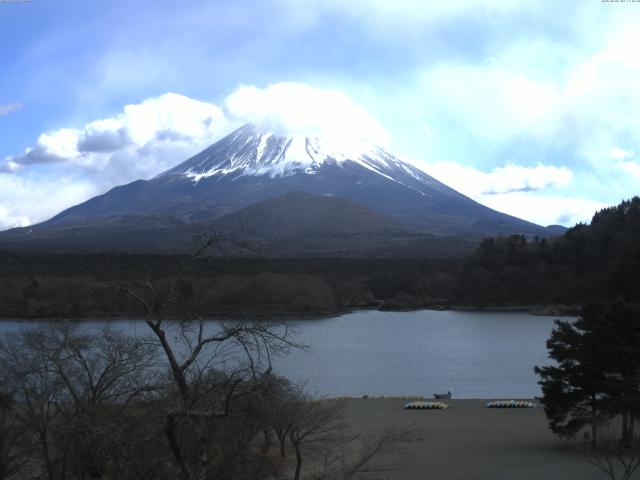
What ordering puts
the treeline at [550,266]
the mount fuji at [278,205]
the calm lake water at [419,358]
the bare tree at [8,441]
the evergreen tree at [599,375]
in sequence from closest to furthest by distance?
the bare tree at [8,441], the evergreen tree at [599,375], the calm lake water at [419,358], the treeline at [550,266], the mount fuji at [278,205]

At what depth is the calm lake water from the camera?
945 inches

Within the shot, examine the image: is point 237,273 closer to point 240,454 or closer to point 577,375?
point 577,375

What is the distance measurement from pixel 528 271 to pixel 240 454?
5424 cm

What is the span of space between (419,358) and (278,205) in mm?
81865

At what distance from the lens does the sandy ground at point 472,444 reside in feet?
42.4

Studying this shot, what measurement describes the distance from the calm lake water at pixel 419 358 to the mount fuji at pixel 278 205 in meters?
41.6

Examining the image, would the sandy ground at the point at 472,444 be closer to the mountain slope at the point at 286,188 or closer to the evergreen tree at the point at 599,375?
the evergreen tree at the point at 599,375

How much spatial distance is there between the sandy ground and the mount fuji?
198ft

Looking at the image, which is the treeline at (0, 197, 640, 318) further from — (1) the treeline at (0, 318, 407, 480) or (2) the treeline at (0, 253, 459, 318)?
(1) the treeline at (0, 318, 407, 480)

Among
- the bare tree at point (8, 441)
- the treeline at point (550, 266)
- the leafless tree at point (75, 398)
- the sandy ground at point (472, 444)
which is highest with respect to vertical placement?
the treeline at point (550, 266)

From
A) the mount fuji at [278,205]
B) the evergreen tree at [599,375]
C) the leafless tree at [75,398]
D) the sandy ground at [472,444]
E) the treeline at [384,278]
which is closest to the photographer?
the leafless tree at [75,398]

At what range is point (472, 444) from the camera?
15578mm

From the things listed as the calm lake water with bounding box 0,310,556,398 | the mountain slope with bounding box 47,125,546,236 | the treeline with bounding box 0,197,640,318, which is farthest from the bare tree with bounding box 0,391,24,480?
the mountain slope with bounding box 47,125,546,236

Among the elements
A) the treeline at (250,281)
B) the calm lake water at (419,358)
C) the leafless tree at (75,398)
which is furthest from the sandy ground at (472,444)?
the treeline at (250,281)
